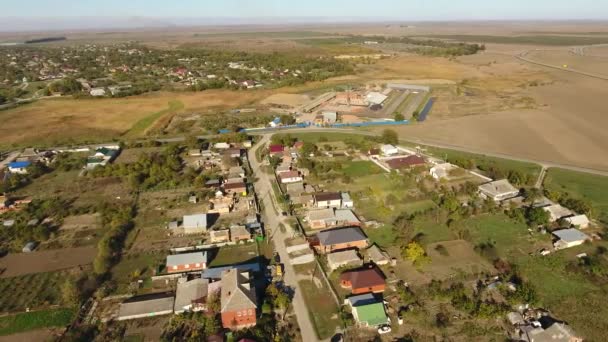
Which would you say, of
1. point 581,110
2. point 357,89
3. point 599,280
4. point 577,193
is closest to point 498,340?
point 599,280

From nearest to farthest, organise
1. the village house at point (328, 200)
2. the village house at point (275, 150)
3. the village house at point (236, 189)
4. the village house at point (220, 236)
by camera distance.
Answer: the village house at point (220, 236), the village house at point (328, 200), the village house at point (236, 189), the village house at point (275, 150)

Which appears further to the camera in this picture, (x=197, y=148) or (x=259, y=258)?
(x=197, y=148)

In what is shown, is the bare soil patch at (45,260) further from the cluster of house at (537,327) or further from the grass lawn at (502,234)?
the grass lawn at (502,234)

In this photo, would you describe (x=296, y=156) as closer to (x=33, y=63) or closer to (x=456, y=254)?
(x=456, y=254)

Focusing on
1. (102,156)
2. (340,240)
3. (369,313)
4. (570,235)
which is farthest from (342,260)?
(102,156)

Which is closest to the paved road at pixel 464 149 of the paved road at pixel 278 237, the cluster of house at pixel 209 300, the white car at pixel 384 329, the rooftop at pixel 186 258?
the paved road at pixel 278 237

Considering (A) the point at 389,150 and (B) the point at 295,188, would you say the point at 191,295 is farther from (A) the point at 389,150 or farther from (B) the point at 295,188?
(A) the point at 389,150
